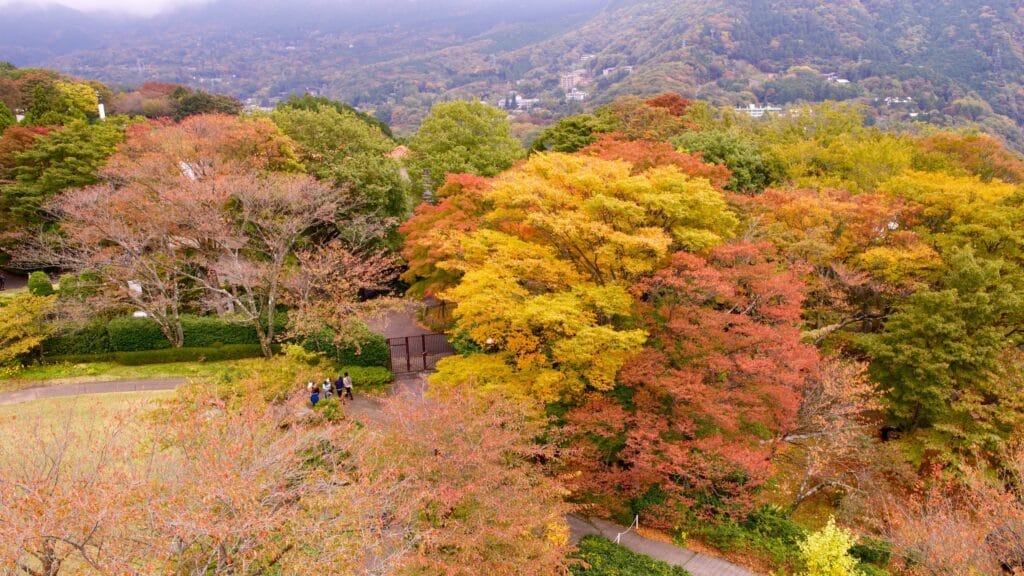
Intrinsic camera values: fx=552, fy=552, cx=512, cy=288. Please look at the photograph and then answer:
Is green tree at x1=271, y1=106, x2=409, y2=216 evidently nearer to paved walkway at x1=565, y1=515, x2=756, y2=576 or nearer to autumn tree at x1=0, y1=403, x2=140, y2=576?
paved walkway at x1=565, y1=515, x2=756, y2=576

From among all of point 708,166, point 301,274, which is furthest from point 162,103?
point 708,166


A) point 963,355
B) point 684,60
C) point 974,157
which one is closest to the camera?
point 963,355

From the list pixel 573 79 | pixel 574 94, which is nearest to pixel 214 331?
pixel 574 94

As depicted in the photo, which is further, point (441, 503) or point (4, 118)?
point (4, 118)

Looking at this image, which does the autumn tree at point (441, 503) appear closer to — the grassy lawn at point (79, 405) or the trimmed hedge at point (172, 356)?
the grassy lawn at point (79, 405)

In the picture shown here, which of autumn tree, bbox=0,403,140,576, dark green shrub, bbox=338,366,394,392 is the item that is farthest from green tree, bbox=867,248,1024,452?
autumn tree, bbox=0,403,140,576

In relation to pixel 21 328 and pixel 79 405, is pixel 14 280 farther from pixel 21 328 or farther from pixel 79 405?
pixel 79 405
